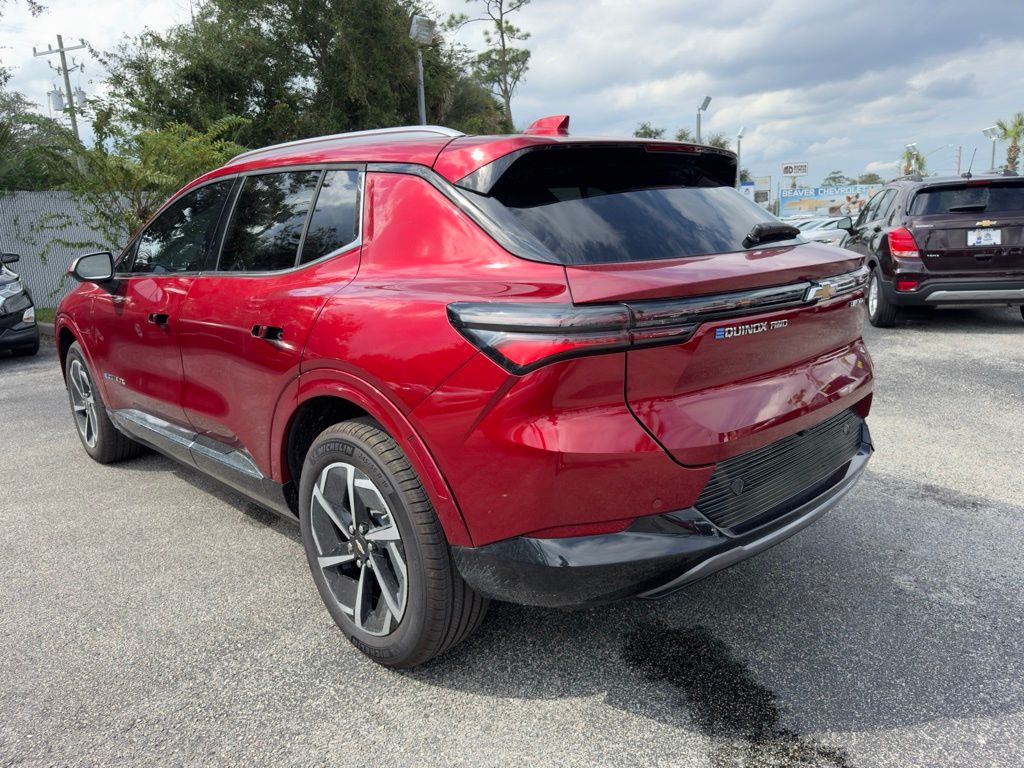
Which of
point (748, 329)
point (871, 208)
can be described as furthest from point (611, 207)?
point (871, 208)

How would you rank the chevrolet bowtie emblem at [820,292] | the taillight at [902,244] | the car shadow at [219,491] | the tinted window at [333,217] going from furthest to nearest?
1. the taillight at [902,244]
2. the car shadow at [219,491]
3. the tinted window at [333,217]
4. the chevrolet bowtie emblem at [820,292]

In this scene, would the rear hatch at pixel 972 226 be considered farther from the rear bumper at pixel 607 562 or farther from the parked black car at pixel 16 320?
the parked black car at pixel 16 320

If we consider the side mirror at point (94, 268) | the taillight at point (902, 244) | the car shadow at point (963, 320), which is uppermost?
the side mirror at point (94, 268)

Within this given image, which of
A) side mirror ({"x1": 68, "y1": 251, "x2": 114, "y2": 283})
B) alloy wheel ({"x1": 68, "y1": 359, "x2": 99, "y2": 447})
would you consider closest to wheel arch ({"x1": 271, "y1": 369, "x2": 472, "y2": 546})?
side mirror ({"x1": 68, "y1": 251, "x2": 114, "y2": 283})

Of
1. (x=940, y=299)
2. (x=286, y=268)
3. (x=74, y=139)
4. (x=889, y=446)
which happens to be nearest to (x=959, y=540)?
(x=889, y=446)

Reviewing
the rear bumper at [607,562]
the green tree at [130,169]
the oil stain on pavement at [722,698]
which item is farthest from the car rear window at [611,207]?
the green tree at [130,169]

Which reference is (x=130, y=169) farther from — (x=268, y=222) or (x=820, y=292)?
(x=820, y=292)

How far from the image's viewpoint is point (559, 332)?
1.86m

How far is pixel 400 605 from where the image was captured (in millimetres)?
2320

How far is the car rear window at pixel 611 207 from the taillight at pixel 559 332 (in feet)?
0.74

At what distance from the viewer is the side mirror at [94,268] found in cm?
387

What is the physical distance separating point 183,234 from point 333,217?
130 centimetres

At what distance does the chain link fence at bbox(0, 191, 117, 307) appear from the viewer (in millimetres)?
14414

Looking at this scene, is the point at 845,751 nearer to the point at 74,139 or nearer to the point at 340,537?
the point at 340,537
